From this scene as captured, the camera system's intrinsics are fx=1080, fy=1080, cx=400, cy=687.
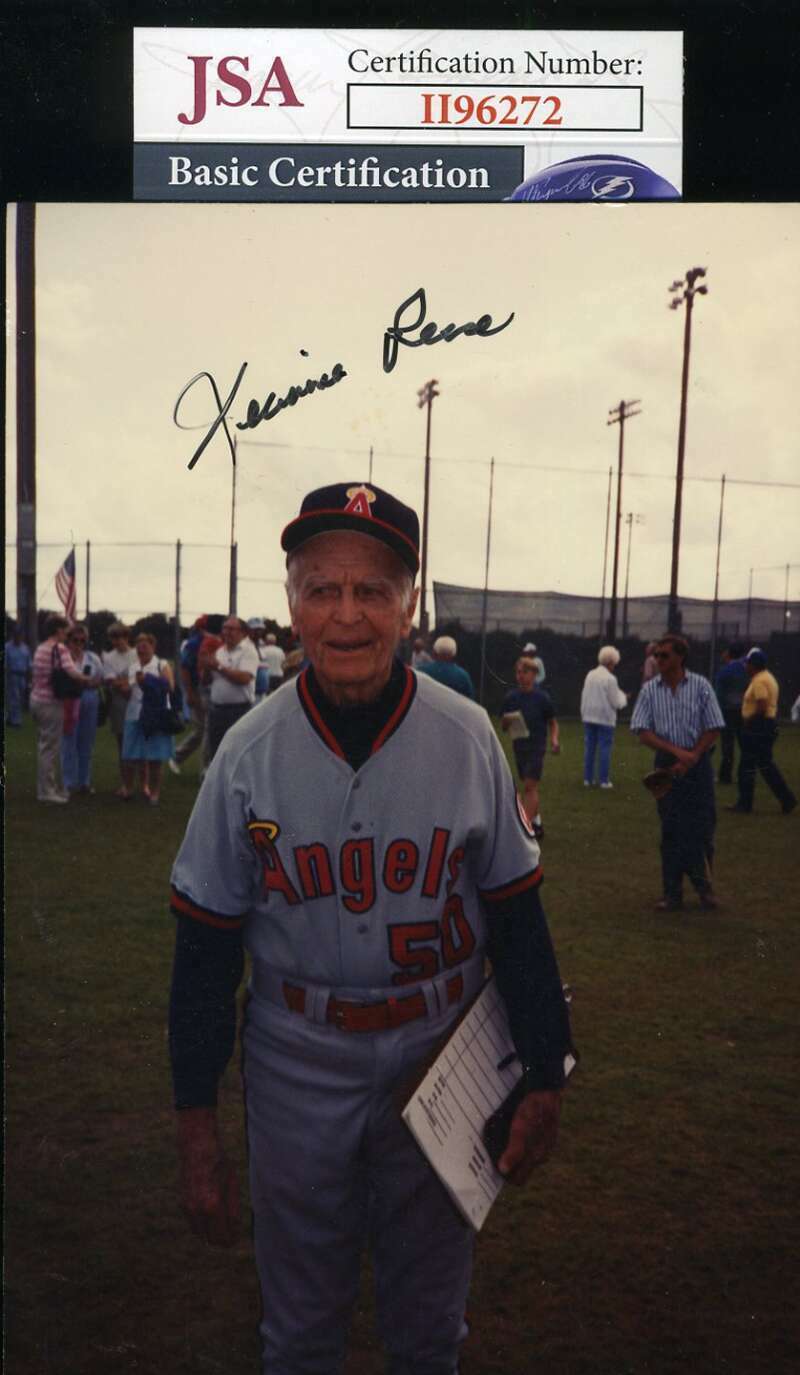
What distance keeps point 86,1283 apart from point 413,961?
54.8 inches

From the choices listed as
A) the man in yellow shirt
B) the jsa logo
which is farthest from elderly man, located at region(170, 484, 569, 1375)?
the man in yellow shirt

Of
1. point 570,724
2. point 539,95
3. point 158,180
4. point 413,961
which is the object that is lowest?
point 570,724

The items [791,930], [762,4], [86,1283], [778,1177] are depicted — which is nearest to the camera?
[762,4]

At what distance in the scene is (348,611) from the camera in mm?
1969

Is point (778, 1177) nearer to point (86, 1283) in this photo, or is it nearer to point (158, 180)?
point (86, 1283)

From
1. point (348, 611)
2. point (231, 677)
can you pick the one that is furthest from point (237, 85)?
point (231, 677)

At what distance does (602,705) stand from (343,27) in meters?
9.51

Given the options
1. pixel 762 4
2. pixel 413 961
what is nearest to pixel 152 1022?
pixel 413 961

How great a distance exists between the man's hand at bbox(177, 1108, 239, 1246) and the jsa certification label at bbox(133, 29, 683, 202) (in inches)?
77.0

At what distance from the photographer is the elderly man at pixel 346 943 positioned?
1967mm

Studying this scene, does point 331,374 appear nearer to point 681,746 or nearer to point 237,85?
point 237,85

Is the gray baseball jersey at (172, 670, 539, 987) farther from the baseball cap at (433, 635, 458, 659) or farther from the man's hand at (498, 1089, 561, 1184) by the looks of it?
the baseball cap at (433, 635, 458, 659)

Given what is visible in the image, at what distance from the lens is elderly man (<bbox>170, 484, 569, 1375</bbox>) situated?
197cm

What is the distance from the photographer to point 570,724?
19594 millimetres
